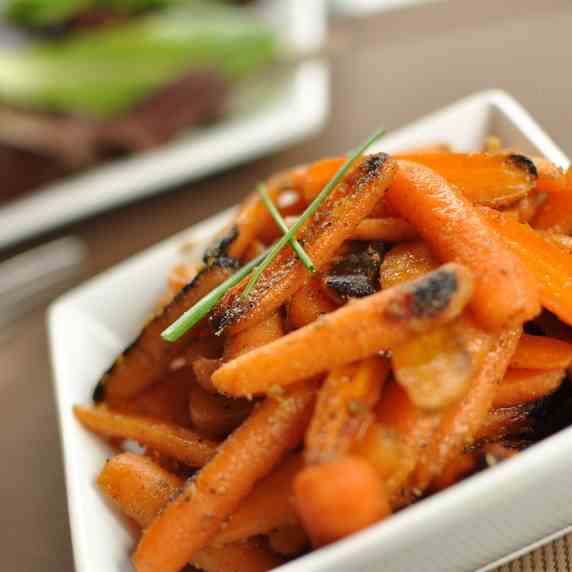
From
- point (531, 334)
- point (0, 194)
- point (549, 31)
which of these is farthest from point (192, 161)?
point (531, 334)

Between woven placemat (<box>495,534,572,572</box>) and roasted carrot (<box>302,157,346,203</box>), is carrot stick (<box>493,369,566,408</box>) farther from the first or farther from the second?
roasted carrot (<box>302,157,346,203</box>)

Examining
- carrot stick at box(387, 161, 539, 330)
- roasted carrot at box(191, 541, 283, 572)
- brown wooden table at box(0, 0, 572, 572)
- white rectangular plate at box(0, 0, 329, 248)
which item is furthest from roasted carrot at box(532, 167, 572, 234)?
white rectangular plate at box(0, 0, 329, 248)

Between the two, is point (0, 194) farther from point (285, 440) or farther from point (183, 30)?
point (285, 440)

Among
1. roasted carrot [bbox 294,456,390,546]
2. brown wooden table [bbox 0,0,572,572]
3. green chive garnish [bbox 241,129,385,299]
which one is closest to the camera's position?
roasted carrot [bbox 294,456,390,546]

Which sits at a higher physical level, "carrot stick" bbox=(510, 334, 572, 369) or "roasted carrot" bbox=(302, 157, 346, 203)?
"roasted carrot" bbox=(302, 157, 346, 203)

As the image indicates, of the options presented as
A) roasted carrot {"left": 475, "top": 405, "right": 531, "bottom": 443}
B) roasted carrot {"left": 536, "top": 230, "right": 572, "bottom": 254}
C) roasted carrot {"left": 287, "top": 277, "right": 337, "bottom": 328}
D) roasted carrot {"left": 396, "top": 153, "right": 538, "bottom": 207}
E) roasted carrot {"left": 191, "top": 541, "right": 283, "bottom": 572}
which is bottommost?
roasted carrot {"left": 191, "top": 541, "right": 283, "bottom": 572}

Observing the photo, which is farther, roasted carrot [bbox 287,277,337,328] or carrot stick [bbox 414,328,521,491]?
roasted carrot [bbox 287,277,337,328]

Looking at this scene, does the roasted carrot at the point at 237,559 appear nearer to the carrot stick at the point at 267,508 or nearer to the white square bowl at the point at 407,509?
the carrot stick at the point at 267,508
